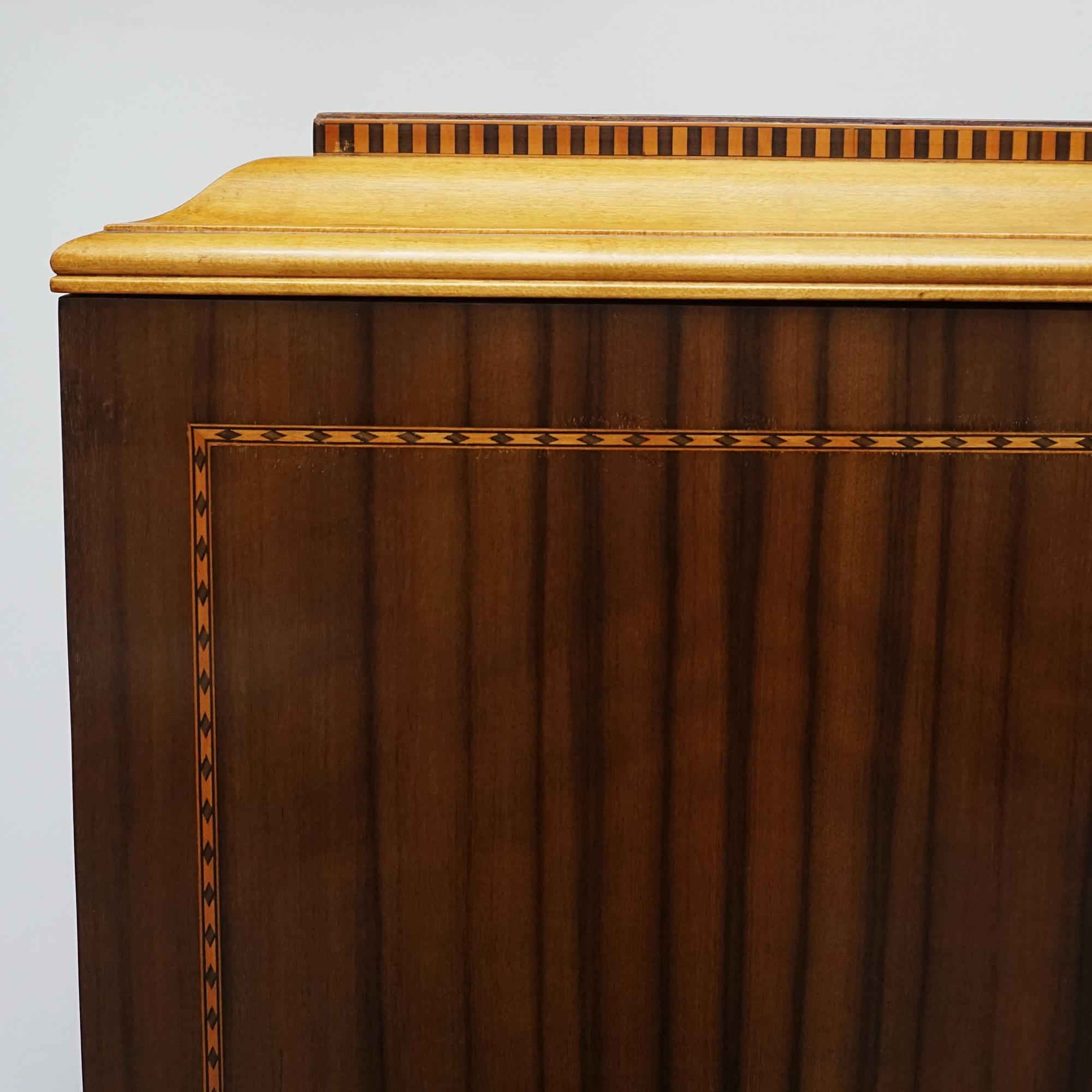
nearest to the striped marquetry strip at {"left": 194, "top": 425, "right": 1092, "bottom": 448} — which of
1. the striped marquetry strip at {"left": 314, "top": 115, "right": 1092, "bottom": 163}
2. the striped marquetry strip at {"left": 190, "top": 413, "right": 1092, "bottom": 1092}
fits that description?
the striped marquetry strip at {"left": 190, "top": 413, "right": 1092, "bottom": 1092}

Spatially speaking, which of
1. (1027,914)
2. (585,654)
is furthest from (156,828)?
→ (1027,914)

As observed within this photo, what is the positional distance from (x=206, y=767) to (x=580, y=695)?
0.67ft

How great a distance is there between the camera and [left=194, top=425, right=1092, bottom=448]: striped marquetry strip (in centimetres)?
59

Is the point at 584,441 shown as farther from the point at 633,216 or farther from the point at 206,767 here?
the point at 206,767

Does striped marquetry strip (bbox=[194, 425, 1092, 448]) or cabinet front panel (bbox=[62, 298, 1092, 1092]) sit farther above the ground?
striped marquetry strip (bbox=[194, 425, 1092, 448])

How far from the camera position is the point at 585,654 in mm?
606

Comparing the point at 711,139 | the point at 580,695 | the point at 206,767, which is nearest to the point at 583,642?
the point at 580,695

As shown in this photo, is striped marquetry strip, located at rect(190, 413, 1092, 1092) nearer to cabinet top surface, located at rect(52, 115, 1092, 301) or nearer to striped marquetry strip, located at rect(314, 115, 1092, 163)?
cabinet top surface, located at rect(52, 115, 1092, 301)

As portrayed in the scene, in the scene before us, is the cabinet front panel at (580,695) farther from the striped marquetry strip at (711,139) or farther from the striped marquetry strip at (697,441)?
the striped marquetry strip at (711,139)

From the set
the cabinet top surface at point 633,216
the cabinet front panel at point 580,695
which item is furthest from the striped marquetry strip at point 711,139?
the cabinet front panel at point 580,695

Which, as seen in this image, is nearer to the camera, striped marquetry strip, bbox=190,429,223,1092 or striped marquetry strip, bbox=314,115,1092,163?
striped marquetry strip, bbox=190,429,223,1092

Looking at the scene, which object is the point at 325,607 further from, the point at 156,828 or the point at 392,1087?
the point at 392,1087

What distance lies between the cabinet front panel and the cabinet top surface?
0.06ft

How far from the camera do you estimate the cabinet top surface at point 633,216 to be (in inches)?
22.4
